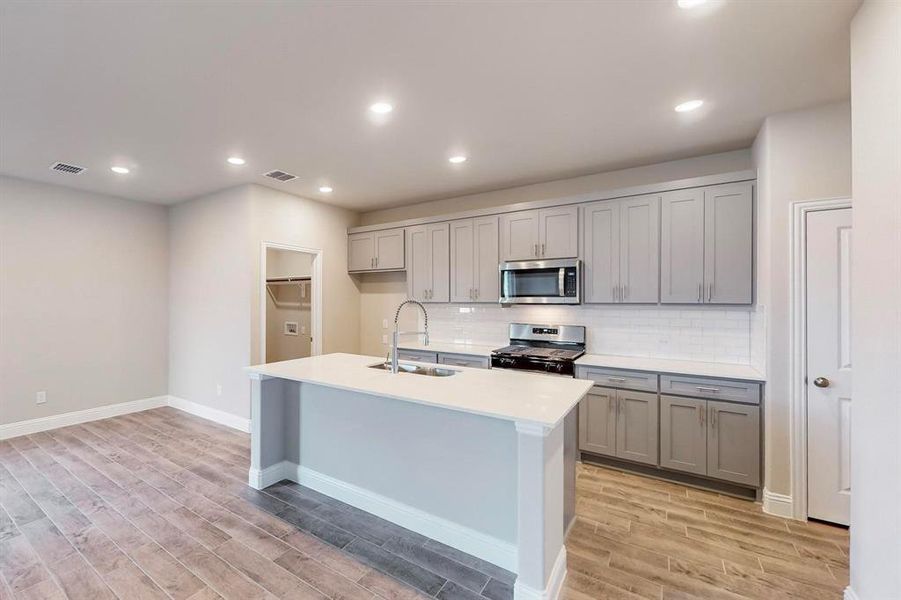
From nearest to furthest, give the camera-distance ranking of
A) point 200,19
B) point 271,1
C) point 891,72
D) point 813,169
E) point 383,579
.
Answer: point 891,72 → point 271,1 → point 200,19 → point 383,579 → point 813,169

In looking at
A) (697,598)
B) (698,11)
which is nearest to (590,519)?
(697,598)

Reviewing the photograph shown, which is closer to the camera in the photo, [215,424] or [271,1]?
[271,1]

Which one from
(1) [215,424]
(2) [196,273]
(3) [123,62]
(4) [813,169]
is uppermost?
(3) [123,62]

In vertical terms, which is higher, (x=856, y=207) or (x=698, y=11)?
(x=698, y=11)

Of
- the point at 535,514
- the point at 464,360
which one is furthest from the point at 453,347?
the point at 535,514

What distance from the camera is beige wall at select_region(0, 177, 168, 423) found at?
13.7 feet

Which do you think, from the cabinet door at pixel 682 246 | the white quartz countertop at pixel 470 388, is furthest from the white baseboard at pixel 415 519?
the cabinet door at pixel 682 246

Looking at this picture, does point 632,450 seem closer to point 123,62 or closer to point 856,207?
point 856,207

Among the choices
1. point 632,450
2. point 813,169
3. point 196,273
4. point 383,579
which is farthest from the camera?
point 196,273

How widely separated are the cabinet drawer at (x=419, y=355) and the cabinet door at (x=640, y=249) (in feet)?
6.92

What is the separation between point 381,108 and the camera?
264 centimetres

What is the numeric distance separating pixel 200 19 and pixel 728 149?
12.9 ft

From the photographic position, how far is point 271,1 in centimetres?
169

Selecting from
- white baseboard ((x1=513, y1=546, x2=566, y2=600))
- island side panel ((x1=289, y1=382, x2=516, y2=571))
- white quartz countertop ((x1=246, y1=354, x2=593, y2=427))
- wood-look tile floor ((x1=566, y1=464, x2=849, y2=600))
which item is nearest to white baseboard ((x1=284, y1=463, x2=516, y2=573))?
island side panel ((x1=289, y1=382, x2=516, y2=571))
